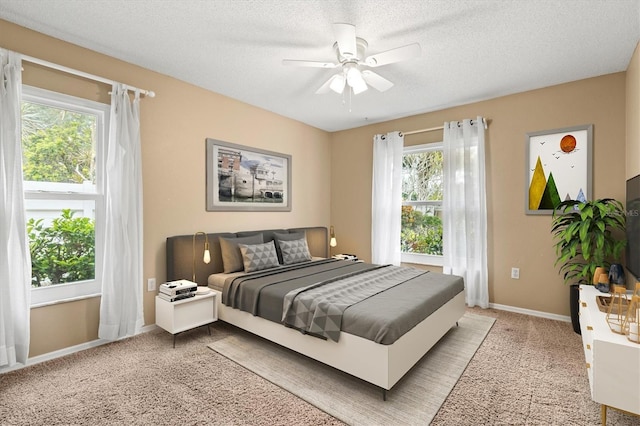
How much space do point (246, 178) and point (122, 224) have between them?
1648mm

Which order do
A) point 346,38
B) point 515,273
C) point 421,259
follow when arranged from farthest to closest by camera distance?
point 421,259
point 515,273
point 346,38

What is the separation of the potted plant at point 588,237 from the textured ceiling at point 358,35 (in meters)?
1.41

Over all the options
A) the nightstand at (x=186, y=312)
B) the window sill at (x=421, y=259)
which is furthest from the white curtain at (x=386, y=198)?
the nightstand at (x=186, y=312)

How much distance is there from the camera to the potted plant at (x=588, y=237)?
2910 millimetres

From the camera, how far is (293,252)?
3934 millimetres

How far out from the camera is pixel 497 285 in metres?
3.89

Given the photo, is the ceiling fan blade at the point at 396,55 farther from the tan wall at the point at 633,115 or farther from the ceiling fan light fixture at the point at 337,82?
the tan wall at the point at 633,115

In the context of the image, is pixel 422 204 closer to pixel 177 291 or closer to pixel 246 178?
pixel 246 178

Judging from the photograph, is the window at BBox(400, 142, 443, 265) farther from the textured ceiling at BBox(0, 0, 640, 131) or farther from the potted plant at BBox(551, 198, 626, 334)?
the potted plant at BBox(551, 198, 626, 334)

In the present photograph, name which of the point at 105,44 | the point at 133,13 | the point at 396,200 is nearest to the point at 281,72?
the point at 133,13

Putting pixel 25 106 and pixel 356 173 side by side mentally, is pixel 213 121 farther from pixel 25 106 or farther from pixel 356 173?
pixel 356 173

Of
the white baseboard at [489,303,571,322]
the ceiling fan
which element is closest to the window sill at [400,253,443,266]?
the white baseboard at [489,303,571,322]

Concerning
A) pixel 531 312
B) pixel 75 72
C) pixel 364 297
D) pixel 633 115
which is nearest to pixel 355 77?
pixel 364 297

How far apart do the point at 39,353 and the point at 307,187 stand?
3.70m
